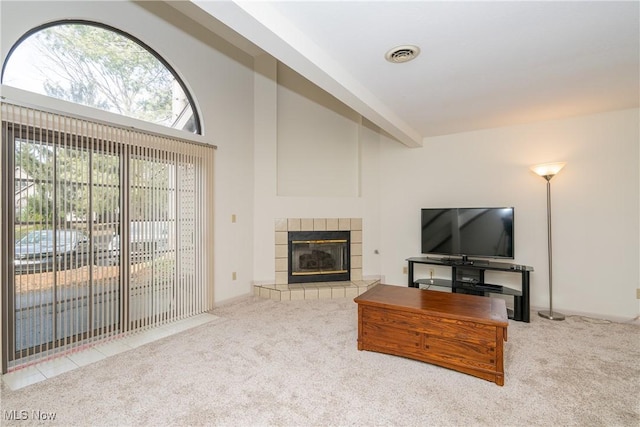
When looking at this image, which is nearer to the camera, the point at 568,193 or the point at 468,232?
the point at 568,193

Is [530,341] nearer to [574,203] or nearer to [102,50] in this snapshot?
[574,203]

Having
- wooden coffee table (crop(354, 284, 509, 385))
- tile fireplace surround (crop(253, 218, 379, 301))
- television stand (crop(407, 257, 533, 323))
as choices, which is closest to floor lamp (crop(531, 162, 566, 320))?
television stand (crop(407, 257, 533, 323))

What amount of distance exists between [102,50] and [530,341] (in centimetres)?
485

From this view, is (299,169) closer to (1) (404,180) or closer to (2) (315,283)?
(1) (404,180)

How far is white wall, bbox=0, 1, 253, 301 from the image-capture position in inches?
118

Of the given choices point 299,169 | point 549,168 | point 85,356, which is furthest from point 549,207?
point 85,356

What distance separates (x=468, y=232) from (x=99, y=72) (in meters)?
4.42

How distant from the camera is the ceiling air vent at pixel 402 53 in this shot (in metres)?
2.07

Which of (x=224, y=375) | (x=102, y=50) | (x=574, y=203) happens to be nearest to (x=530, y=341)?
(x=574, y=203)

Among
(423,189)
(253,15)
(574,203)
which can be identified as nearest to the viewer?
(253,15)

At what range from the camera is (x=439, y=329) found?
230 centimetres

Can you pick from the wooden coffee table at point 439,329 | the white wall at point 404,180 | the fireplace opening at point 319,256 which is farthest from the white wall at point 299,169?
the wooden coffee table at point 439,329

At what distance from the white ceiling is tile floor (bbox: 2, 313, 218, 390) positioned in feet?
8.95

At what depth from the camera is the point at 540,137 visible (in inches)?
145
